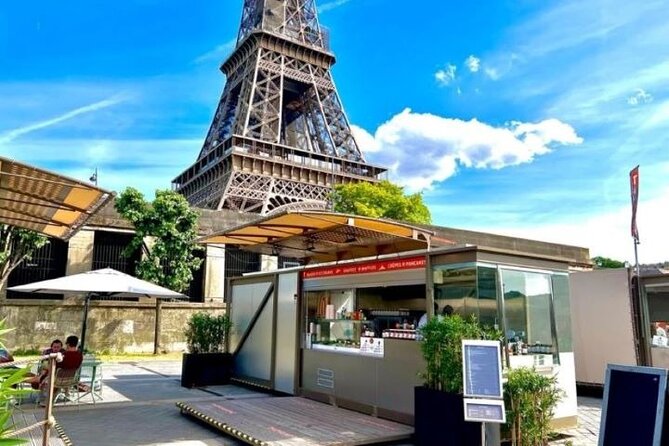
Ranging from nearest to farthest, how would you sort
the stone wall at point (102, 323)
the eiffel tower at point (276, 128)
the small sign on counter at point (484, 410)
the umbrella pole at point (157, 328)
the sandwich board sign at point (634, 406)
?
1. the sandwich board sign at point (634, 406)
2. the small sign on counter at point (484, 410)
3. the stone wall at point (102, 323)
4. the umbrella pole at point (157, 328)
5. the eiffel tower at point (276, 128)

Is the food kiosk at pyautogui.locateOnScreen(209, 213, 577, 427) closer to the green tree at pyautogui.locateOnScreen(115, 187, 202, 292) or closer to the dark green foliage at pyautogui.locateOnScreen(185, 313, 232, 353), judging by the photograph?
the dark green foliage at pyautogui.locateOnScreen(185, 313, 232, 353)

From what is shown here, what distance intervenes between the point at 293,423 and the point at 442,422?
1998 millimetres

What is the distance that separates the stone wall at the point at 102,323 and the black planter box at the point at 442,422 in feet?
38.9

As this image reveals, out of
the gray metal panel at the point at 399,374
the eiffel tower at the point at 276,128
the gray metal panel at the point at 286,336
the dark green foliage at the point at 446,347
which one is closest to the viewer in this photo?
the dark green foliage at the point at 446,347

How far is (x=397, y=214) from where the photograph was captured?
27.2m

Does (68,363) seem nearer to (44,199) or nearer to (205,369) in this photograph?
(44,199)

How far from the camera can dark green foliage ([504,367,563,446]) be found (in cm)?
483

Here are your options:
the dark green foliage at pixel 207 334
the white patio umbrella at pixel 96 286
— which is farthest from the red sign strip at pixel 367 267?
the white patio umbrella at pixel 96 286

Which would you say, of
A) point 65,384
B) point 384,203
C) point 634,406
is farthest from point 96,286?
point 384,203

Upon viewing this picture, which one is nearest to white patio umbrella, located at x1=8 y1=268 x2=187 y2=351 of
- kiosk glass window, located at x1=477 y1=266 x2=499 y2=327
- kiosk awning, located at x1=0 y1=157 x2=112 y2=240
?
kiosk awning, located at x1=0 y1=157 x2=112 y2=240

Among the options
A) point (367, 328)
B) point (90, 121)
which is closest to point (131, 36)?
point (90, 121)

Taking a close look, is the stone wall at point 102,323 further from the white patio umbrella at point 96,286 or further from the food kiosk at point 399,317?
the food kiosk at point 399,317

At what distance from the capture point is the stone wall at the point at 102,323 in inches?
531

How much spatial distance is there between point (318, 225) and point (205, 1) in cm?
1714
